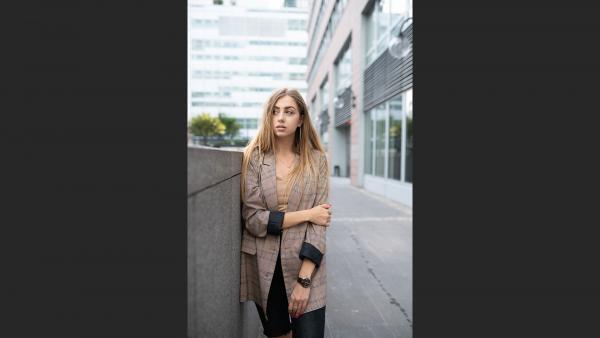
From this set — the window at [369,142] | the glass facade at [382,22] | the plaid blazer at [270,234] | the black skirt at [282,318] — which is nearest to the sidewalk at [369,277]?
the black skirt at [282,318]

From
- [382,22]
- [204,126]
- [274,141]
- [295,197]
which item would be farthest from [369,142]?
[204,126]

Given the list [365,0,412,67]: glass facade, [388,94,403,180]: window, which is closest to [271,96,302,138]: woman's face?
[365,0,412,67]: glass facade

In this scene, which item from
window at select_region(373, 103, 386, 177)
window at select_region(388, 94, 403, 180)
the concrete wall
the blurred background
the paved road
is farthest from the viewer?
window at select_region(373, 103, 386, 177)

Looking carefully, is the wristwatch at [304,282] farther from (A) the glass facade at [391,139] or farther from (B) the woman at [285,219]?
(A) the glass facade at [391,139]

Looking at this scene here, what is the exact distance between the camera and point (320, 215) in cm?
199

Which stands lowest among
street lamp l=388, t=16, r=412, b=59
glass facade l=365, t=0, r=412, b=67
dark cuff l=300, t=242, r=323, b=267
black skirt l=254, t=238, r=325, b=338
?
black skirt l=254, t=238, r=325, b=338

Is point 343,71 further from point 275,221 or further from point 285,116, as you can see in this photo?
point 275,221

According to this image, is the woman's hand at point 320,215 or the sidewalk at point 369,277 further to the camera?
the sidewalk at point 369,277

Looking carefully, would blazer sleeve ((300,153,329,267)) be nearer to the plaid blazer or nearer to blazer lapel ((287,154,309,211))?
the plaid blazer

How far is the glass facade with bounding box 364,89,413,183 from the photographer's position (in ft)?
35.9

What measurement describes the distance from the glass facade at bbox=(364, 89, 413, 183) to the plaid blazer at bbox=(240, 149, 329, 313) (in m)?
7.38

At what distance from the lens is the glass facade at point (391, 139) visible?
10953 mm

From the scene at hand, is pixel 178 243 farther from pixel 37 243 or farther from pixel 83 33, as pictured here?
pixel 83 33

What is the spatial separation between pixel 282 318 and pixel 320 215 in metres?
0.68
